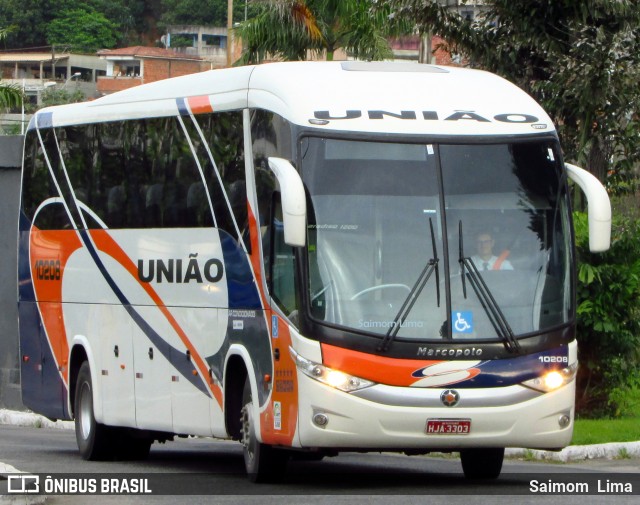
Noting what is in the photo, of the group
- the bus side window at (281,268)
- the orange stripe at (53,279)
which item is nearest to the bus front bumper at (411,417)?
the bus side window at (281,268)

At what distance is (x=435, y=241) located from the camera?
11500 millimetres

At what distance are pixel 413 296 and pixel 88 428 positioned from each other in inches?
234

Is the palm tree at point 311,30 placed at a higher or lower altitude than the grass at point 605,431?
higher

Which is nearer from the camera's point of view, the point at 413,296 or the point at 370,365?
the point at 370,365

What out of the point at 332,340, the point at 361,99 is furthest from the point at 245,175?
the point at 332,340

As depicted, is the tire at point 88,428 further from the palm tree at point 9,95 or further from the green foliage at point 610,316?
the palm tree at point 9,95

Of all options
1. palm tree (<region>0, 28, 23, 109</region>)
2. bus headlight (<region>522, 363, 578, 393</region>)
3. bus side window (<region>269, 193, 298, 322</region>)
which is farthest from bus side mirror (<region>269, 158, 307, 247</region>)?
palm tree (<region>0, 28, 23, 109</region>)

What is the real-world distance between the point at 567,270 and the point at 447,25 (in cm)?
888

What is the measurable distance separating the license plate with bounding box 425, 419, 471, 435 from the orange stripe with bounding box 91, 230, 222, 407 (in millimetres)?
2520

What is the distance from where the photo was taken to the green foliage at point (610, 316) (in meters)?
17.9

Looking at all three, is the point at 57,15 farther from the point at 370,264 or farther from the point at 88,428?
the point at 370,264

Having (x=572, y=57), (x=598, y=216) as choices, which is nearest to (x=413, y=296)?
(x=598, y=216)

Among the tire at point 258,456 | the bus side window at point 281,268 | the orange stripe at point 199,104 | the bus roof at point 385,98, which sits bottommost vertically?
the tire at point 258,456

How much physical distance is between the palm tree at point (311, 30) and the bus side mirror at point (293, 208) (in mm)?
20438
